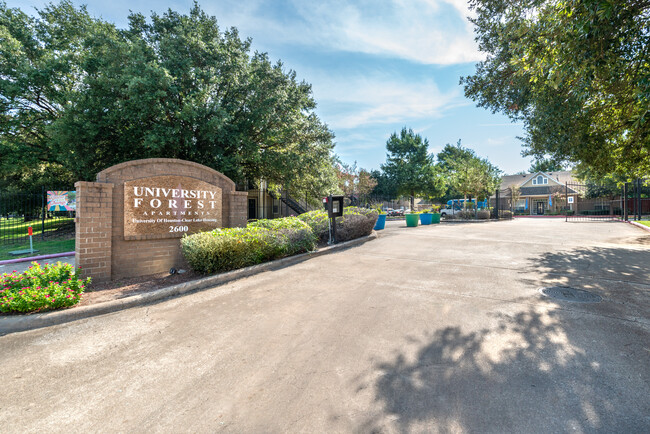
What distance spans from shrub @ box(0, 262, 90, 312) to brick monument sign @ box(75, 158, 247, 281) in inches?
24.0

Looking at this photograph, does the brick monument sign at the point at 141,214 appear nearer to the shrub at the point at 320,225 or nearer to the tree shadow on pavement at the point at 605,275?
the shrub at the point at 320,225

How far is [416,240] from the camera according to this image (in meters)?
10.9

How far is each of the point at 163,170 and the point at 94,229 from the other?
1.83 m

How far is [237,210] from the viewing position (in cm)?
791

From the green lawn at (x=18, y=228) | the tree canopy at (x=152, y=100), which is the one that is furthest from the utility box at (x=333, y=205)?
the green lawn at (x=18, y=228)

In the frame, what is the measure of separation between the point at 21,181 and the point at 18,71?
1466 cm

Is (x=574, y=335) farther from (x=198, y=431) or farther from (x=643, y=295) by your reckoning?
(x=198, y=431)

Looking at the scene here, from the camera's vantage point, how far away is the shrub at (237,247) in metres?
5.88

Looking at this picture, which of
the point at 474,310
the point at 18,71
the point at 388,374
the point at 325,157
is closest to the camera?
the point at 388,374

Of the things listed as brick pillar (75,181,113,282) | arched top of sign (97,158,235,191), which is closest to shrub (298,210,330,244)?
arched top of sign (97,158,235,191)

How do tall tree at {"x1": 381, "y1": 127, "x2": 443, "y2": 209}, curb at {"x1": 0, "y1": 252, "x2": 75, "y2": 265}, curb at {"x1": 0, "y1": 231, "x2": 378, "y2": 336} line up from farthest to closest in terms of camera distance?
tall tree at {"x1": 381, "y1": 127, "x2": 443, "y2": 209}, curb at {"x1": 0, "y1": 252, "x2": 75, "y2": 265}, curb at {"x1": 0, "y1": 231, "x2": 378, "y2": 336}

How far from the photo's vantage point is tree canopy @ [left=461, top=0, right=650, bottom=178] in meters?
4.42

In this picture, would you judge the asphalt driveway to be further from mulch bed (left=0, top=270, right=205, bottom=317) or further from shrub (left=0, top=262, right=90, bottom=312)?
mulch bed (left=0, top=270, right=205, bottom=317)

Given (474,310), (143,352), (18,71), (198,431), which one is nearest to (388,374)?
(198,431)
